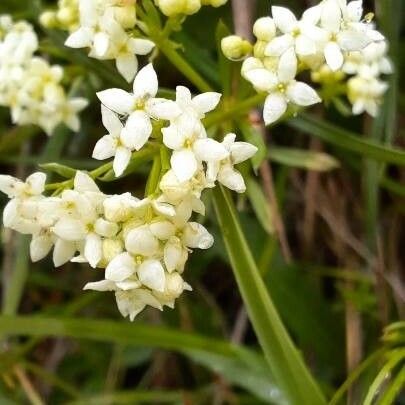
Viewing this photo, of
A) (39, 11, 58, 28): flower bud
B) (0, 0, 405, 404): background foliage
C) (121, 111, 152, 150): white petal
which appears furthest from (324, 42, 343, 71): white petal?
(39, 11, 58, 28): flower bud

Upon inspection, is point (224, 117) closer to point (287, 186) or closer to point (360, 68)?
point (360, 68)

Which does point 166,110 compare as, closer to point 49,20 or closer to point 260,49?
point 260,49

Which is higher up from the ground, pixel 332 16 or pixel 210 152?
pixel 332 16

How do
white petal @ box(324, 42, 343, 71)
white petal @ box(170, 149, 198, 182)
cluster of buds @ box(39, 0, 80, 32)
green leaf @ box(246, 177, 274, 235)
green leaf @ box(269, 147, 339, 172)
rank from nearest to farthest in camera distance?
white petal @ box(170, 149, 198, 182) → white petal @ box(324, 42, 343, 71) → cluster of buds @ box(39, 0, 80, 32) → green leaf @ box(246, 177, 274, 235) → green leaf @ box(269, 147, 339, 172)

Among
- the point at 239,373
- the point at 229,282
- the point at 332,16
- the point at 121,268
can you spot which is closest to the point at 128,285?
the point at 121,268

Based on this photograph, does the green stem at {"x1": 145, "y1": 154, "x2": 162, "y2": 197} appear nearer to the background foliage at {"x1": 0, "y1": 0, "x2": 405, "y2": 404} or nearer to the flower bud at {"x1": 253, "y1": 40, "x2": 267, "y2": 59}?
the flower bud at {"x1": 253, "y1": 40, "x2": 267, "y2": 59}

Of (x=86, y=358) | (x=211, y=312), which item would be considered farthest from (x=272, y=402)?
(x=86, y=358)

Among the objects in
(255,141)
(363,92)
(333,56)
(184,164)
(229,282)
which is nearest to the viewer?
(184,164)
